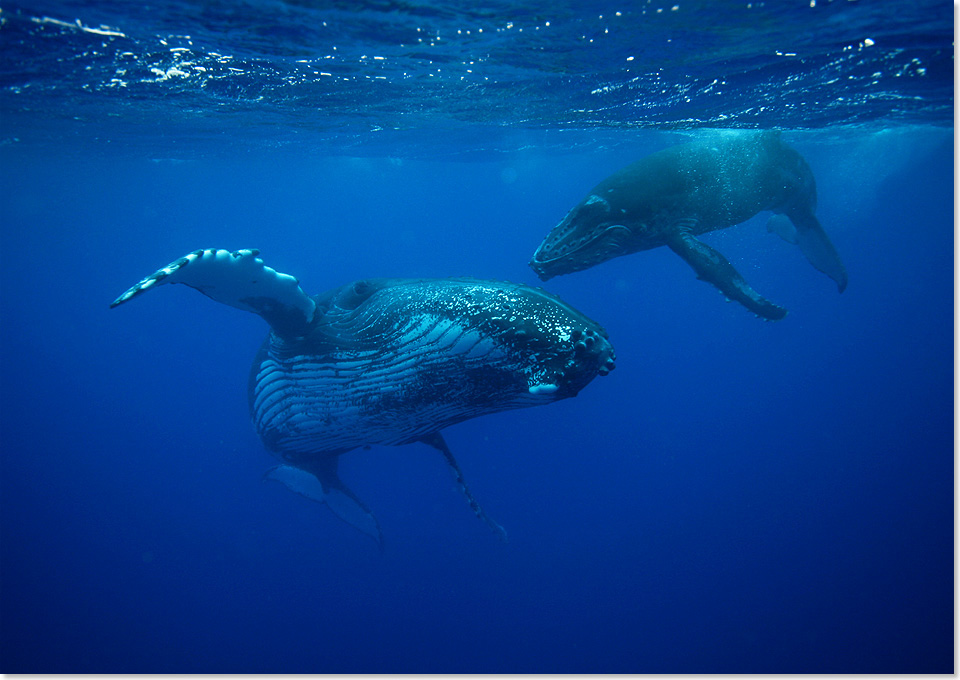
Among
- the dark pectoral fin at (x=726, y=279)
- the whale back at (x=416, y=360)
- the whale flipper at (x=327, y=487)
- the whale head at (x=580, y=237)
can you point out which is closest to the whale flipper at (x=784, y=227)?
the dark pectoral fin at (x=726, y=279)

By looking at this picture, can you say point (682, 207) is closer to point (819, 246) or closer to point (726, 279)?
point (726, 279)

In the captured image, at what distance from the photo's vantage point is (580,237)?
725 centimetres

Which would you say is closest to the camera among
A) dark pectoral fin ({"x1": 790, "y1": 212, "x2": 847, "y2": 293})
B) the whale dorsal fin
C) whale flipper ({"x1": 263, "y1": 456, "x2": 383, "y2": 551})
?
the whale dorsal fin

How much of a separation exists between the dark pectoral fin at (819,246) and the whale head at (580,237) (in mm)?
6326

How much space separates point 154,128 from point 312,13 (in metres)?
17.9

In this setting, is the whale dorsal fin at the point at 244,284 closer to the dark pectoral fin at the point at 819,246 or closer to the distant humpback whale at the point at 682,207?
the distant humpback whale at the point at 682,207

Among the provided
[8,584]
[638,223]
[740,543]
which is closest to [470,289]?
[638,223]

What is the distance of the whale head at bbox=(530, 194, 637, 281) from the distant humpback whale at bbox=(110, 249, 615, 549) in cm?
257

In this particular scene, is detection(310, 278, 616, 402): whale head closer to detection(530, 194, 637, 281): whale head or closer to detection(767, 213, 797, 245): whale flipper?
detection(530, 194, 637, 281): whale head

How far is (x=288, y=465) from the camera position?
7.77 meters

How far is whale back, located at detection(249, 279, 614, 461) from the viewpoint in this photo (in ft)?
12.8

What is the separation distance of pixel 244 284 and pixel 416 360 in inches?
70.2

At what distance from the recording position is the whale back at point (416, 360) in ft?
12.8

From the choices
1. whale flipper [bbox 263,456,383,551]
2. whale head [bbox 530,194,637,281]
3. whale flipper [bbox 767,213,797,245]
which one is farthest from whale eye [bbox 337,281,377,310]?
whale flipper [bbox 767,213,797,245]
